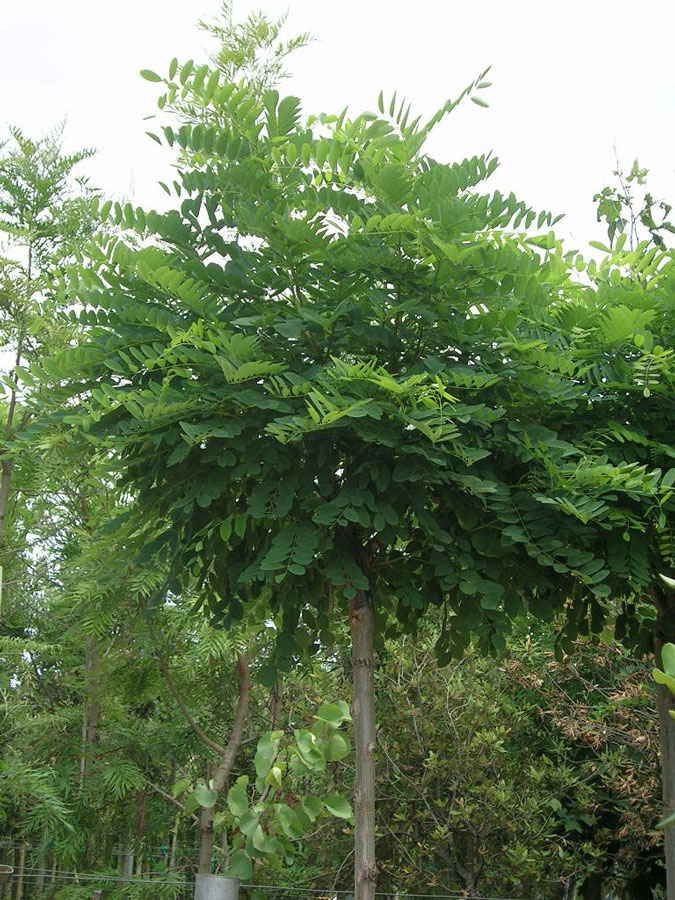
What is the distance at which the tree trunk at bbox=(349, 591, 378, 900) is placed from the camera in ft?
11.5

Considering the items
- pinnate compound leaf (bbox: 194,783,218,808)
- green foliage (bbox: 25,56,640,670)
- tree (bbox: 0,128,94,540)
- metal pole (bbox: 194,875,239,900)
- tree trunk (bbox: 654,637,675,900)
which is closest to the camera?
metal pole (bbox: 194,875,239,900)

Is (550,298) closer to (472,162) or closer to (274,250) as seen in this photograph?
(472,162)

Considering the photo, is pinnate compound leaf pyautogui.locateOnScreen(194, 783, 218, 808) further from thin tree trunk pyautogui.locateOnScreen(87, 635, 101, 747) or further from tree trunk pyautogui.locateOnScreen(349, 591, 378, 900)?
thin tree trunk pyautogui.locateOnScreen(87, 635, 101, 747)

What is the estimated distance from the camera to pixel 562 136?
5957 millimetres

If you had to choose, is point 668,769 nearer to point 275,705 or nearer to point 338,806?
point 338,806

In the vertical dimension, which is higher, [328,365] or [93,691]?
[328,365]

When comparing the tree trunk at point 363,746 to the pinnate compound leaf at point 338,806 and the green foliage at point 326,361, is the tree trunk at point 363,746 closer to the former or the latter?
the green foliage at point 326,361

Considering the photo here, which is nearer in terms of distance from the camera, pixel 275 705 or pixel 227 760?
pixel 227 760

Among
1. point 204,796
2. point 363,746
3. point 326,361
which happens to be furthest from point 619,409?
point 204,796

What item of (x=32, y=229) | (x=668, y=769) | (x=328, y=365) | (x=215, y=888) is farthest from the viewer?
(x=32, y=229)

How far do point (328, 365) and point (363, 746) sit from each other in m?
1.40

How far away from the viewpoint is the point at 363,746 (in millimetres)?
3609

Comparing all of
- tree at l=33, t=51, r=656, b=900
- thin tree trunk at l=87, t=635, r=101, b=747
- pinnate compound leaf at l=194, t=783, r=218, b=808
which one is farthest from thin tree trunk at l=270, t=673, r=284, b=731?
pinnate compound leaf at l=194, t=783, r=218, b=808

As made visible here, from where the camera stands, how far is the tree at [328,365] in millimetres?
3219
